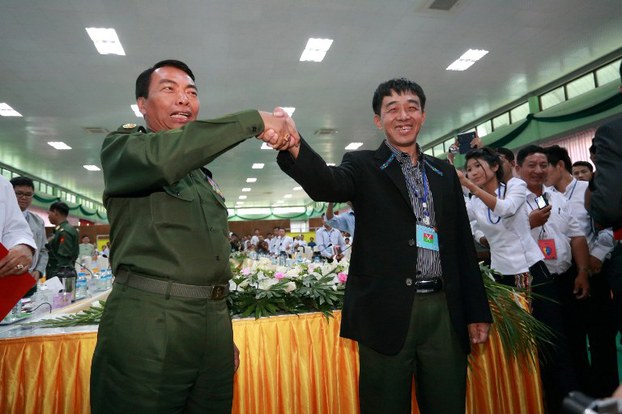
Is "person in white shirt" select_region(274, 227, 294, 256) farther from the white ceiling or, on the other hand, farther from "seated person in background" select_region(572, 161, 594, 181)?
"seated person in background" select_region(572, 161, 594, 181)

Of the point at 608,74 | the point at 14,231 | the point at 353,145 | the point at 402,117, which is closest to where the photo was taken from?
the point at 402,117

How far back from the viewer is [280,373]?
1858 mm

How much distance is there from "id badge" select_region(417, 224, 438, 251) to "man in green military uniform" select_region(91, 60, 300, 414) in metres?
0.60

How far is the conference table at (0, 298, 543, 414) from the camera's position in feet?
5.46

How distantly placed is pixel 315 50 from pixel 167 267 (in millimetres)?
5780

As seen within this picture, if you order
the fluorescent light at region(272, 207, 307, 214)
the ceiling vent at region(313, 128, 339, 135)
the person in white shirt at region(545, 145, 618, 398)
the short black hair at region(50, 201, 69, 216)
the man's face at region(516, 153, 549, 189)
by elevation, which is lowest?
the person in white shirt at region(545, 145, 618, 398)

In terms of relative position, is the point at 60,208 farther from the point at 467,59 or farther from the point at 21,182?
the point at 467,59

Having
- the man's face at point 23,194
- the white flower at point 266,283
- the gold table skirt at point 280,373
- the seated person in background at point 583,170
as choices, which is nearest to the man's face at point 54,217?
the man's face at point 23,194

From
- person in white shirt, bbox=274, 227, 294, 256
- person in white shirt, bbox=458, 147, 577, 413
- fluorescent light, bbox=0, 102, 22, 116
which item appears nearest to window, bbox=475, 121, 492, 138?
person in white shirt, bbox=274, 227, 294, 256

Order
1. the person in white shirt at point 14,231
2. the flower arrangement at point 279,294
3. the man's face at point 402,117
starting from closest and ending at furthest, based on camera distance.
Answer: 1. the man's face at point 402,117
2. the person in white shirt at point 14,231
3. the flower arrangement at point 279,294

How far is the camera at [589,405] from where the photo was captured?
0.38 metres

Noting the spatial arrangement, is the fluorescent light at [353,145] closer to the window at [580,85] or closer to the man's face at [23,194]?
the window at [580,85]

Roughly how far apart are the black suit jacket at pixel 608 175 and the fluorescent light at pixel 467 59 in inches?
231

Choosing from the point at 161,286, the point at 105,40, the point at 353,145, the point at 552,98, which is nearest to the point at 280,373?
the point at 161,286
